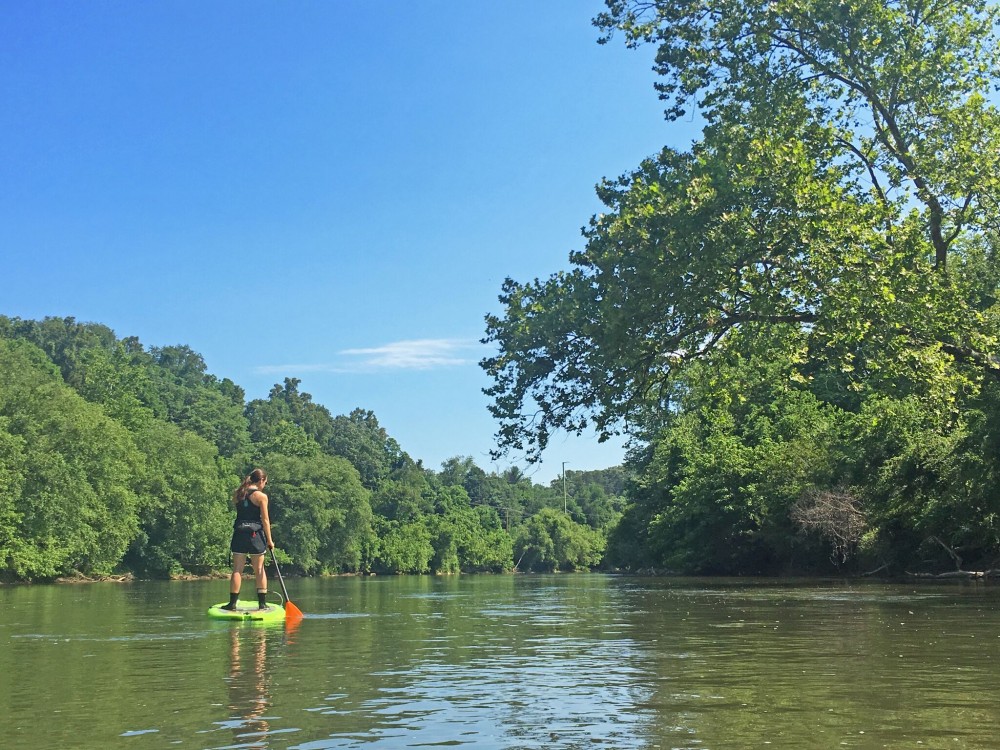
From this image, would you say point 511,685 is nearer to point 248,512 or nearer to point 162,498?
point 248,512

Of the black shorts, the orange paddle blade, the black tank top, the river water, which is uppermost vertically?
the black tank top

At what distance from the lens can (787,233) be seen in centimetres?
1864

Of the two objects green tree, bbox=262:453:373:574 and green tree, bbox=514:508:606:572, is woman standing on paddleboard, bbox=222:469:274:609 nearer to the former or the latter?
green tree, bbox=262:453:373:574

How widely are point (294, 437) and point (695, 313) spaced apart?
4969 inches

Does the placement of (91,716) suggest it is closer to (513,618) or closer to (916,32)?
(513,618)

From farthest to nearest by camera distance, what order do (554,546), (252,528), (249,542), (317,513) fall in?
(554,546)
(317,513)
(252,528)
(249,542)

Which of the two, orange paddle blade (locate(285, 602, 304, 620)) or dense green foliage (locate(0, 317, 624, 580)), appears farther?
dense green foliage (locate(0, 317, 624, 580))

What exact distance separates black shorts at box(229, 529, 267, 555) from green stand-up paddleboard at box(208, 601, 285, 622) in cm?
101

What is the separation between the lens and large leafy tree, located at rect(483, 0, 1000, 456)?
18562 mm

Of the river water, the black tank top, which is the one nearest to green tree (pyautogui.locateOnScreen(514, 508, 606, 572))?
the black tank top

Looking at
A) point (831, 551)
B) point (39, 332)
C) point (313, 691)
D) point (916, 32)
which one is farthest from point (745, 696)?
point (39, 332)

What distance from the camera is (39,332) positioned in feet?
594

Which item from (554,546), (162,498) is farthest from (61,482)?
(554,546)

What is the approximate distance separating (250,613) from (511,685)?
30.1ft
